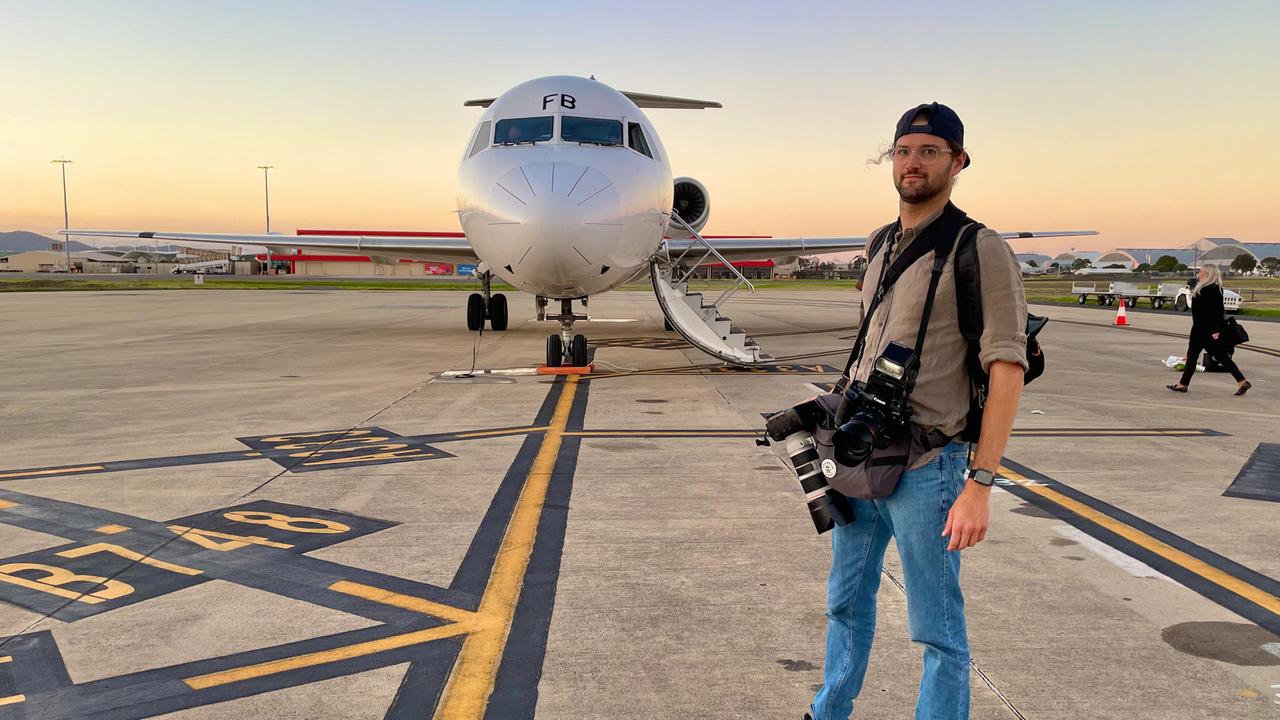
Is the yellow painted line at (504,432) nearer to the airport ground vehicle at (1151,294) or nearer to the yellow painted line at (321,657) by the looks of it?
the yellow painted line at (321,657)

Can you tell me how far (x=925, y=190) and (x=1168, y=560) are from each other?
326 cm

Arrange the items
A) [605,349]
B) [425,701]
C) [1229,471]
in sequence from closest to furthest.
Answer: [425,701] < [1229,471] < [605,349]

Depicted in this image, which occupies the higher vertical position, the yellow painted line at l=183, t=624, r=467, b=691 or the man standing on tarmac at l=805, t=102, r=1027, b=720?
the man standing on tarmac at l=805, t=102, r=1027, b=720

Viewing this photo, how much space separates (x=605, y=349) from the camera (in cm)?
1697

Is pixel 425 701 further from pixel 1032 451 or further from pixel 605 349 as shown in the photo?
pixel 605 349

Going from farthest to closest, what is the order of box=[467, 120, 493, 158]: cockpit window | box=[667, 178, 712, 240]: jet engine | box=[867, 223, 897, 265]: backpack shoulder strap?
box=[667, 178, 712, 240]: jet engine → box=[467, 120, 493, 158]: cockpit window → box=[867, 223, 897, 265]: backpack shoulder strap

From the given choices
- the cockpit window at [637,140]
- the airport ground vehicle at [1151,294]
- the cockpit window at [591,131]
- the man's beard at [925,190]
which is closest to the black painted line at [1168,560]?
the man's beard at [925,190]

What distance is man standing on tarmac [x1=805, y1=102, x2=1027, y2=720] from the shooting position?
8.28 feet

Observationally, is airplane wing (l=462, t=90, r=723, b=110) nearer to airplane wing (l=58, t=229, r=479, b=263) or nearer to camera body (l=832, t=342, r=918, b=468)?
airplane wing (l=58, t=229, r=479, b=263)

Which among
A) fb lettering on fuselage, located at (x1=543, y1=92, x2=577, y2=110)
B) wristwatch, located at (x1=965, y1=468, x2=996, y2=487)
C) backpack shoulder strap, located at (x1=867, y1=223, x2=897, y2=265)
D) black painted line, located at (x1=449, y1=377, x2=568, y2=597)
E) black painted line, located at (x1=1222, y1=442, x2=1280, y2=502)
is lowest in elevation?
black painted line, located at (x1=449, y1=377, x2=568, y2=597)

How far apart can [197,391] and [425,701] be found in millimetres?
9055

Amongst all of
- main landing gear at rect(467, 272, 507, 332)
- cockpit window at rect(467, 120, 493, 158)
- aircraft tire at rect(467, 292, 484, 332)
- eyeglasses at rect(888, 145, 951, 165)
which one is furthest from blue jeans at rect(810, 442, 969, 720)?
aircraft tire at rect(467, 292, 484, 332)

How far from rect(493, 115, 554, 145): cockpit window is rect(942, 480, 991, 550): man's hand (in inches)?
383

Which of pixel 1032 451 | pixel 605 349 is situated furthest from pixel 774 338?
pixel 1032 451
